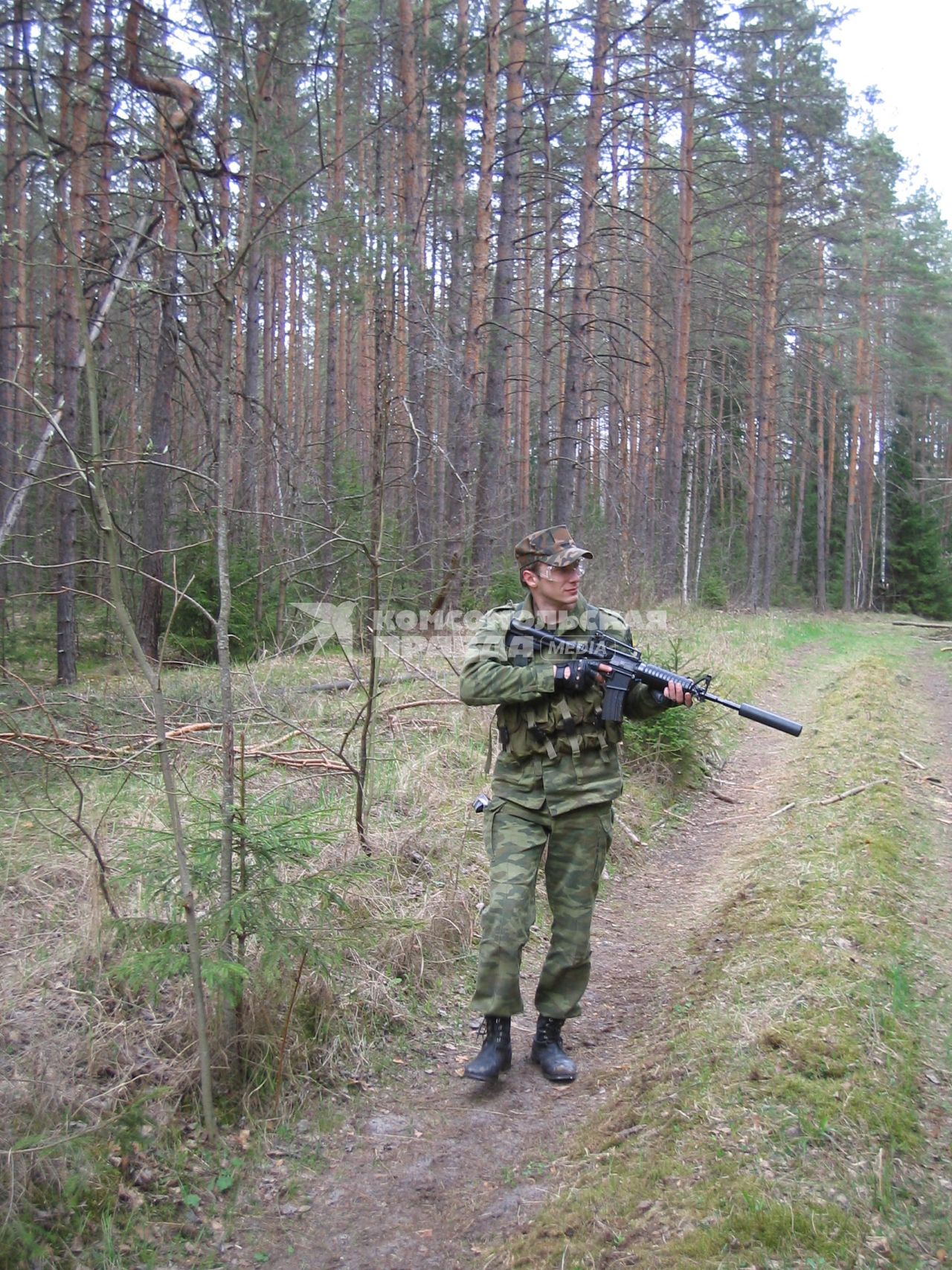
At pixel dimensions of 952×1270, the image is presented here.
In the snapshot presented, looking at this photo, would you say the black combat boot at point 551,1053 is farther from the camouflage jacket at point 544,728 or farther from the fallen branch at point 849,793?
the fallen branch at point 849,793

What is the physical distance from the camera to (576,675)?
3.84 m

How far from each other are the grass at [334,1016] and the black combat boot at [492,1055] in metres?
0.45

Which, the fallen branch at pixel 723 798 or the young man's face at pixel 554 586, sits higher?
the young man's face at pixel 554 586

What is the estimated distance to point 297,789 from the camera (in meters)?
6.48

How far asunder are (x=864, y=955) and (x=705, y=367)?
94.5ft

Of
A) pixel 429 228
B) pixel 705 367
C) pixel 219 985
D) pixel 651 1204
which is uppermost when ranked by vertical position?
pixel 429 228

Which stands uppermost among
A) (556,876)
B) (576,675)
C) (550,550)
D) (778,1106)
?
(550,550)

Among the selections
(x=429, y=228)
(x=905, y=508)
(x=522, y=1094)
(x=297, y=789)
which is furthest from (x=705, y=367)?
(x=522, y=1094)

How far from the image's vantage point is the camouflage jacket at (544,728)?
152 inches

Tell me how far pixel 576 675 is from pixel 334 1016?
5.83 ft

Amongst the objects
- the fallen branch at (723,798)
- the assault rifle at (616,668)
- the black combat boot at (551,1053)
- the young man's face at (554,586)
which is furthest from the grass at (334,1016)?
the fallen branch at (723,798)

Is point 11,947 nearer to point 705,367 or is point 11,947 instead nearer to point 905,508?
point 705,367

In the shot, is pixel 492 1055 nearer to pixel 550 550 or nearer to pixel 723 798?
pixel 550 550

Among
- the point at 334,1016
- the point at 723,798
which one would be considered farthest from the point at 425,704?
the point at 334,1016
